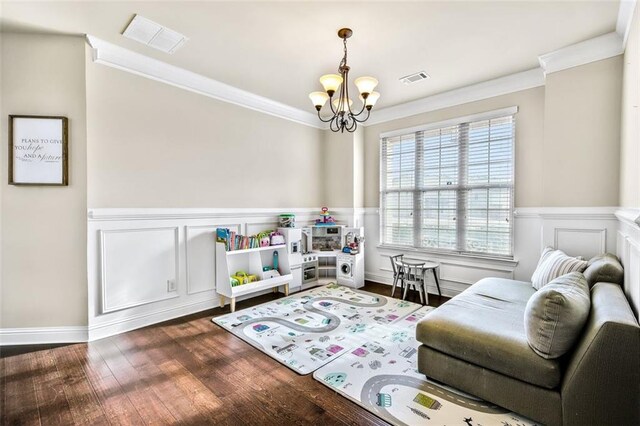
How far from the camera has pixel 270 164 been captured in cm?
439

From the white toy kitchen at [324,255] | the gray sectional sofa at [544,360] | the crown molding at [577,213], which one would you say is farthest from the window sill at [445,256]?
the gray sectional sofa at [544,360]

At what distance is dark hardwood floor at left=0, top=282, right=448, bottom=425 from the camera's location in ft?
5.88

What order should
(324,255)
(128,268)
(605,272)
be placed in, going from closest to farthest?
(605,272) < (128,268) < (324,255)

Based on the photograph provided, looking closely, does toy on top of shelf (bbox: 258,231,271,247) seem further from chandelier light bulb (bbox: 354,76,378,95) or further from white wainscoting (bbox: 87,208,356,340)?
chandelier light bulb (bbox: 354,76,378,95)

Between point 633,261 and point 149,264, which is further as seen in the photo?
point 149,264

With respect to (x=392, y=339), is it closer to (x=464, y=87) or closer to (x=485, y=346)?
(x=485, y=346)

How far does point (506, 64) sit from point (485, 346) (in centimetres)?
293

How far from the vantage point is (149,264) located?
10.4 ft

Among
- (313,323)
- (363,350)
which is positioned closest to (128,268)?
(313,323)

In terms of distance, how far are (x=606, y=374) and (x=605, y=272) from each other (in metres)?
1.05

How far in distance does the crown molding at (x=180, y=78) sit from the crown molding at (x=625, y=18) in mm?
3564

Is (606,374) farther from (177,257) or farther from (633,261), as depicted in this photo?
(177,257)

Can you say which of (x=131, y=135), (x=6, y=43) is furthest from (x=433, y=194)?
(x=6, y=43)

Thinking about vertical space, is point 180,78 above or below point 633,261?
above
